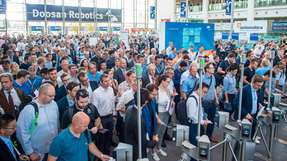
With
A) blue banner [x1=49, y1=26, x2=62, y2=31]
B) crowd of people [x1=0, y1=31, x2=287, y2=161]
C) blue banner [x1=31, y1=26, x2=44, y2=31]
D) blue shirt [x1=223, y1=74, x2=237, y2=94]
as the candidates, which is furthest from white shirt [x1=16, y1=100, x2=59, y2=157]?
blue banner [x1=49, y1=26, x2=62, y2=31]

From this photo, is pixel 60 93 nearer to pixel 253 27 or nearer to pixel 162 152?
pixel 162 152

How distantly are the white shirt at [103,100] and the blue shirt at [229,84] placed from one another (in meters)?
3.14

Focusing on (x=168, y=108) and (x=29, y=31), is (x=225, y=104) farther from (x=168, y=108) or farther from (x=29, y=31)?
(x=29, y=31)

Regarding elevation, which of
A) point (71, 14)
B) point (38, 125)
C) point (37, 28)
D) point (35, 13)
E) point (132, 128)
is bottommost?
point (132, 128)

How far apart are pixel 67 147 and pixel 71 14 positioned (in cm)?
2830

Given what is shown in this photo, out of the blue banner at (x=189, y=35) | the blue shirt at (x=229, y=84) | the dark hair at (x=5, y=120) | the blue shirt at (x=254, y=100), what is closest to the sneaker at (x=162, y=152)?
the blue shirt at (x=254, y=100)

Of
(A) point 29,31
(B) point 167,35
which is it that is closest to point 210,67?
(B) point 167,35

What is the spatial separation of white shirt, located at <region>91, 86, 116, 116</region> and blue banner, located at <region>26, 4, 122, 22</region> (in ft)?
80.7

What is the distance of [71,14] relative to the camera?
2950cm

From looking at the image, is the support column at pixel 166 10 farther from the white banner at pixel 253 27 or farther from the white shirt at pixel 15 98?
the white shirt at pixel 15 98

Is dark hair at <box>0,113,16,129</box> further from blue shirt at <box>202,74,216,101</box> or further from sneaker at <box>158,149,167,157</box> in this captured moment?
blue shirt at <box>202,74,216,101</box>

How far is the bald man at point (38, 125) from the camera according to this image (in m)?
3.41

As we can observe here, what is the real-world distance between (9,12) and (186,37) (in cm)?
1995

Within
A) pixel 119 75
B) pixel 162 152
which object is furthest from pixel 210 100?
pixel 119 75
